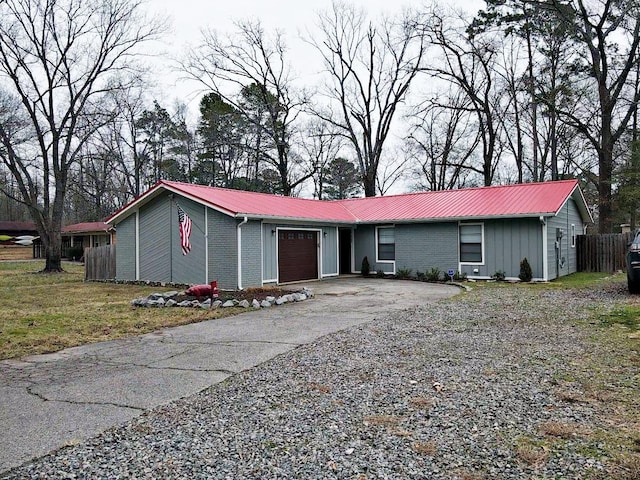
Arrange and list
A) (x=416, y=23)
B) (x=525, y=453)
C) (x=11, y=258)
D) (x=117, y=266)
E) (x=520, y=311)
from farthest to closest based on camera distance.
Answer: (x=11, y=258)
(x=416, y=23)
(x=117, y=266)
(x=520, y=311)
(x=525, y=453)

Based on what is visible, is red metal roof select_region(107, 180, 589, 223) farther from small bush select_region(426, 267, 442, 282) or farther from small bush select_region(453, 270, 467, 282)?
small bush select_region(453, 270, 467, 282)

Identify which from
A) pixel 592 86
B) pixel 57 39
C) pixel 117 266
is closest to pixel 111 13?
pixel 57 39

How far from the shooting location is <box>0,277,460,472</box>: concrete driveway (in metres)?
3.80

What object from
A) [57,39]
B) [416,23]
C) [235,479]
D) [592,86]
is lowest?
[235,479]

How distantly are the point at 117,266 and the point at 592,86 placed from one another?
22.4 m

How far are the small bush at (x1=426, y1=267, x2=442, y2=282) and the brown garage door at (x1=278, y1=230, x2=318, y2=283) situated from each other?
400cm

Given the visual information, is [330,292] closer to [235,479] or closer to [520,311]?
[520,311]

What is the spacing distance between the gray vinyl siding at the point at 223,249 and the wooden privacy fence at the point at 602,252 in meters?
13.7

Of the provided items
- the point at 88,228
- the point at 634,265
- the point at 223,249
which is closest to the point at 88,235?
the point at 88,228

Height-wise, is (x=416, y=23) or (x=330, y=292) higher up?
(x=416, y=23)

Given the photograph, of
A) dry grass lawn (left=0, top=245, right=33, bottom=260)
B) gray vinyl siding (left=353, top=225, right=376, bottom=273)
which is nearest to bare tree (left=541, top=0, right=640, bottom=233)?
gray vinyl siding (left=353, top=225, right=376, bottom=273)

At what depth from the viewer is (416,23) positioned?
27828mm

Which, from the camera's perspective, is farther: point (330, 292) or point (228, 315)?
point (330, 292)

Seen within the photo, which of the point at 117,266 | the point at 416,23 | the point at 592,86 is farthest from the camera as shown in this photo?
the point at 416,23
